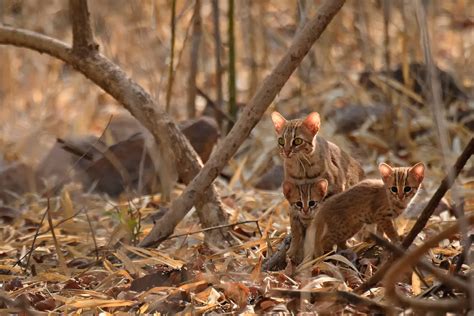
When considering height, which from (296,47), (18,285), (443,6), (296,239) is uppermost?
(443,6)

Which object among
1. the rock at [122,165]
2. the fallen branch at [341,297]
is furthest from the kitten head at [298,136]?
the rock at [122,165]

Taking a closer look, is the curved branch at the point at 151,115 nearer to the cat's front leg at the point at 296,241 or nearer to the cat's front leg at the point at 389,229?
the cat's front leg at the point at 296,241

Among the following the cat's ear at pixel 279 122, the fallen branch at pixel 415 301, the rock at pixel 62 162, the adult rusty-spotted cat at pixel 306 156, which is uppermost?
the cat's ear at pixel 279 122

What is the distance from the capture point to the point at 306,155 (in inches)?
166

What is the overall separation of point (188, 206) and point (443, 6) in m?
6.57

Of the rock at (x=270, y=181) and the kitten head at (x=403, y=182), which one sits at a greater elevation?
the kitten head at (x=403, y=182)

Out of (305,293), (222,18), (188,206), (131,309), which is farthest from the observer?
(222,18)

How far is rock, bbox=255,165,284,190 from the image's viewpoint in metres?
6.13

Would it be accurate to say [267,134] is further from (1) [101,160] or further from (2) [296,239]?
(2) [296,239]

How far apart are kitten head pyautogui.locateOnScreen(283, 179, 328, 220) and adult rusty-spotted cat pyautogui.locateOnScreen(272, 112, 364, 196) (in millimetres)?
119

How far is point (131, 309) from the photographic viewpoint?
141 inches

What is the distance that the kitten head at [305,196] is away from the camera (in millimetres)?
4004

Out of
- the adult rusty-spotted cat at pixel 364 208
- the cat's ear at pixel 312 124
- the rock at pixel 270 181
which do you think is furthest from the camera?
the rock at pixel 270 181

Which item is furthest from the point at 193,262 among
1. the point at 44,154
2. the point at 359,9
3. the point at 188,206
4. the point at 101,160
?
the point at 359,9
